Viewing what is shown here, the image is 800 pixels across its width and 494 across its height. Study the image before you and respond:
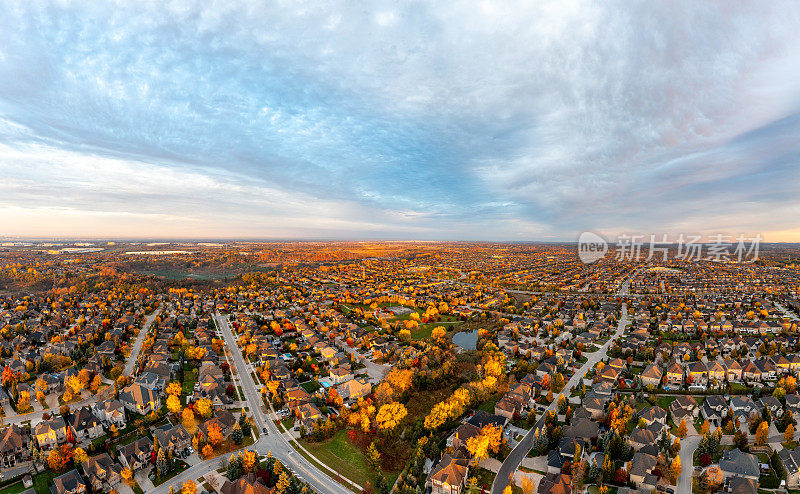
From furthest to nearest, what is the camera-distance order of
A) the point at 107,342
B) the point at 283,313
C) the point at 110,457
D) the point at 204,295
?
1. the point at 204,295
2. the point at 283,313
3. the point at 107,342
4. the point at 110,457

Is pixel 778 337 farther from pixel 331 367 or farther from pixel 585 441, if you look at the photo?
pixel 331 367

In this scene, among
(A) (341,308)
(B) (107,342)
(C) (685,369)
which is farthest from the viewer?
(A) (341,308)

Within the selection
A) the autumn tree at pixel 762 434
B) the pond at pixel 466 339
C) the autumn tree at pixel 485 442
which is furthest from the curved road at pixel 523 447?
the pond at pixel 466 339

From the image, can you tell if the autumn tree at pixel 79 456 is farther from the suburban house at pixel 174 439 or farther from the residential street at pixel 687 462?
the residential street at pixel 687 462

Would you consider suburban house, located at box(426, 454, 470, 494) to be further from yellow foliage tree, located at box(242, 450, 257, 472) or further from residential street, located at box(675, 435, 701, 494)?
residential street, located at box(675, 435, 701, 494)

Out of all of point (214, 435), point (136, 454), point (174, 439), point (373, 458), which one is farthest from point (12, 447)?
point (373, 458)

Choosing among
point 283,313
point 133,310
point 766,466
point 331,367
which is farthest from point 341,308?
point 766,466
